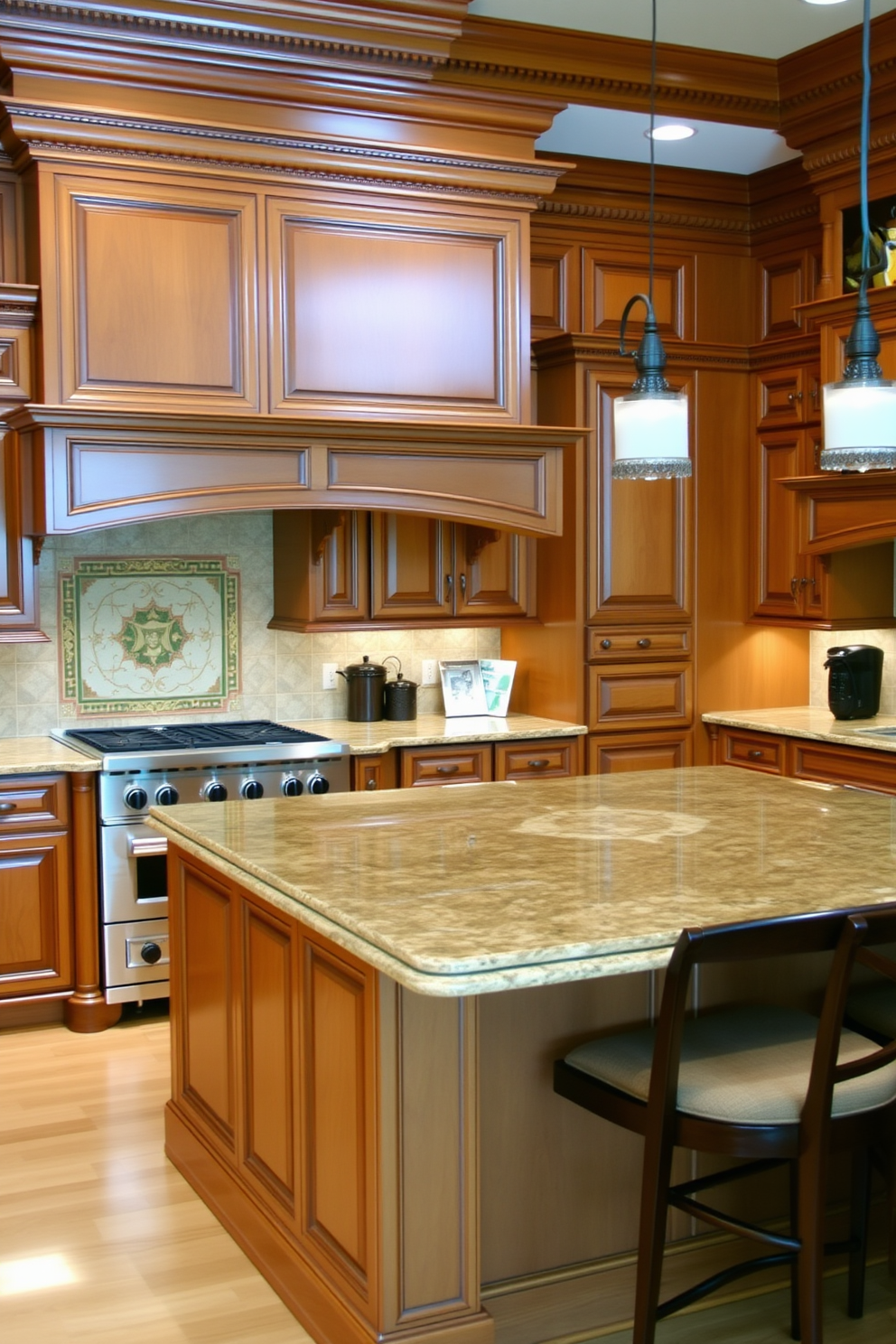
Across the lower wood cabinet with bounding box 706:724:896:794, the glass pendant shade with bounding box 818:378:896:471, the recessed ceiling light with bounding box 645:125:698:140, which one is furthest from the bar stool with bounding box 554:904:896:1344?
the recessed ceiling light with bounding box 645:125:698:140

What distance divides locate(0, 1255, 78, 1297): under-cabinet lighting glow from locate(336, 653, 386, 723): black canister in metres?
2.59

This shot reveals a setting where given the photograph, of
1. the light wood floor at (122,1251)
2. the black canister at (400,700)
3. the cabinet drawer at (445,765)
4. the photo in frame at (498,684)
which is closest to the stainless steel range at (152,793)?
the cabinet drawer at (445,765)

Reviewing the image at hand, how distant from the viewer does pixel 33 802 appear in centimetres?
437

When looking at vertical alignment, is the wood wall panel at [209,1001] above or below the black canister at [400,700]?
below

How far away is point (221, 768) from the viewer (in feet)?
15.1

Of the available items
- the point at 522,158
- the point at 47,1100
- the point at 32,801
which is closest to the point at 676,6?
the point at 522,158

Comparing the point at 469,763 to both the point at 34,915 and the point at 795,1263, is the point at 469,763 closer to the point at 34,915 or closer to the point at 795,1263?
the point at 34,915

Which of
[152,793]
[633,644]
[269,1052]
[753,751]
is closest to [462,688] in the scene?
[633,644]

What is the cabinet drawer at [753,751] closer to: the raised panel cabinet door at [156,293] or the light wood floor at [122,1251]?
the raised panel cabinet door at [156,293]

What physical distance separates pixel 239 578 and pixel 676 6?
7.97ft

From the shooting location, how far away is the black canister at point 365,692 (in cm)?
528

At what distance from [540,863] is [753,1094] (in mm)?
644

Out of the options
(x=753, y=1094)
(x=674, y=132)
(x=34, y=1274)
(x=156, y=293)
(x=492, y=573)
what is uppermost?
(x=674, y=132)

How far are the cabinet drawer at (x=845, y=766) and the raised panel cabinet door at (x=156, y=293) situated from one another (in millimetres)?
2282
